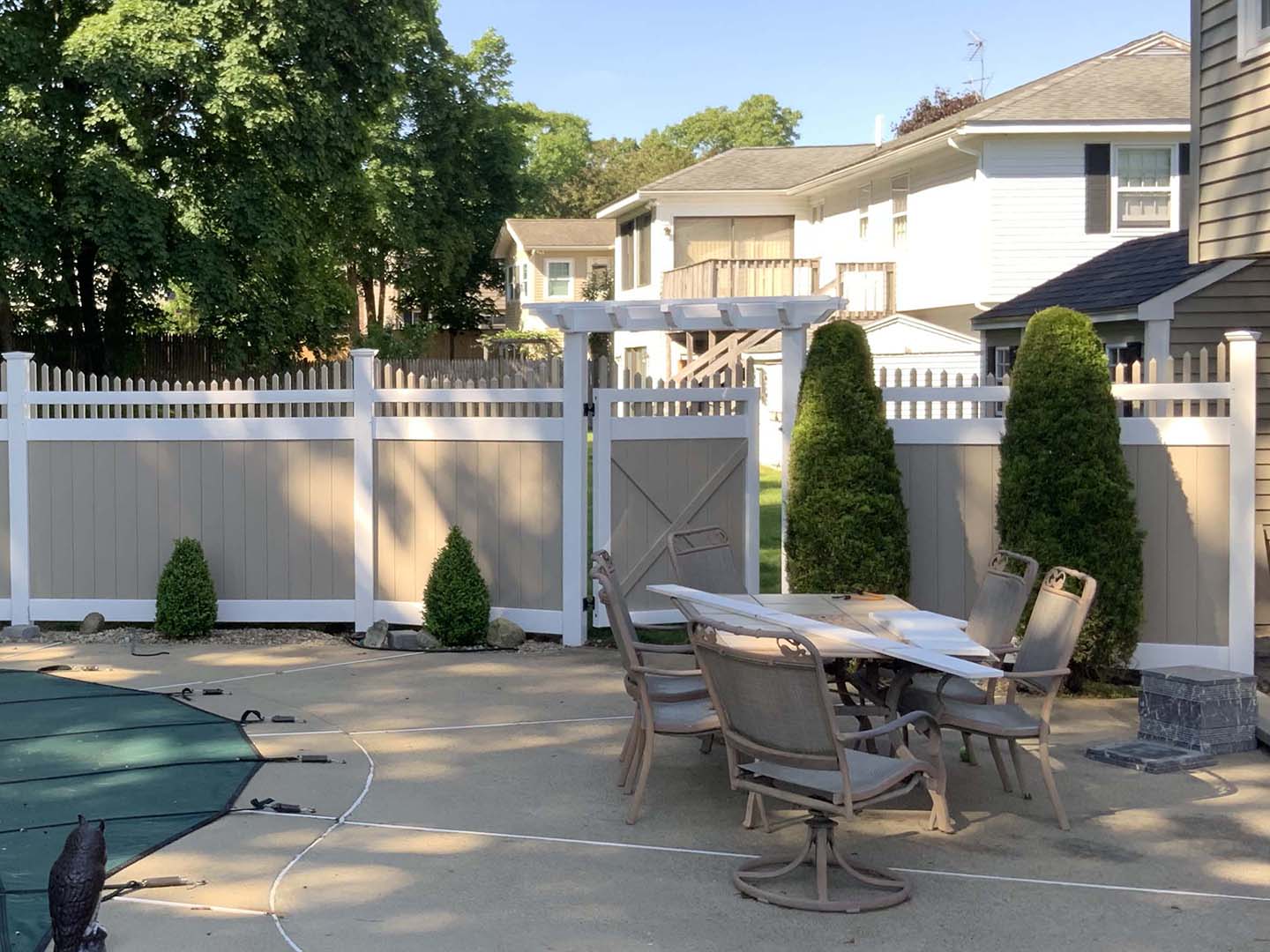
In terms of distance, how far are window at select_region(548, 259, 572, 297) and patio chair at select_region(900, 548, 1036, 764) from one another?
138 ft

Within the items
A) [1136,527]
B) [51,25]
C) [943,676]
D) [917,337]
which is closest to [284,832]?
[943,676]

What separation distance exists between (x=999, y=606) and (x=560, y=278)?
4280cm

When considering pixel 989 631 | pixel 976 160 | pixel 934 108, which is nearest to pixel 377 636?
pixel 989 631

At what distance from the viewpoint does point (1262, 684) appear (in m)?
9.32

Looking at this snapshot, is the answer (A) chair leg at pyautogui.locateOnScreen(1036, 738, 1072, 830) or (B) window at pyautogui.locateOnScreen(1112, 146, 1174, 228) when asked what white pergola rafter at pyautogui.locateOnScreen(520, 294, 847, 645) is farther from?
(B) window at pyautogui.locateOnScreen(1112, 146, 1174, 228)

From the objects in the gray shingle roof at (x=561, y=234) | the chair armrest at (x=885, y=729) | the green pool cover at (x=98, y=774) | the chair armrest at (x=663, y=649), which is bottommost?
the green pool cover at (x=98, y=774)

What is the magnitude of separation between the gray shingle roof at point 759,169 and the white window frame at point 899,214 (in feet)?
14.8

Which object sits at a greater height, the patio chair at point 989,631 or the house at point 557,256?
the house at point 557,256

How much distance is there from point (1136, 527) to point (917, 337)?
47.4 ft

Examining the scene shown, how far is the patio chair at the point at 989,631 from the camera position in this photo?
270 inches

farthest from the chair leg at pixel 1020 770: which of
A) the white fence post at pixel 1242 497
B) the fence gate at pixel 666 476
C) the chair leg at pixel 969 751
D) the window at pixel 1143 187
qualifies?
the window at pixel 1143 187

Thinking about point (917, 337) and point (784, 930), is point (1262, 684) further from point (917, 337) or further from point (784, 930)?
point (917, 337)

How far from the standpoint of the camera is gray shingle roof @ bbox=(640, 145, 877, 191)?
99.9ft

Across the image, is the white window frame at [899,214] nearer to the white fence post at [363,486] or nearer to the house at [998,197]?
the house at [998,197]
